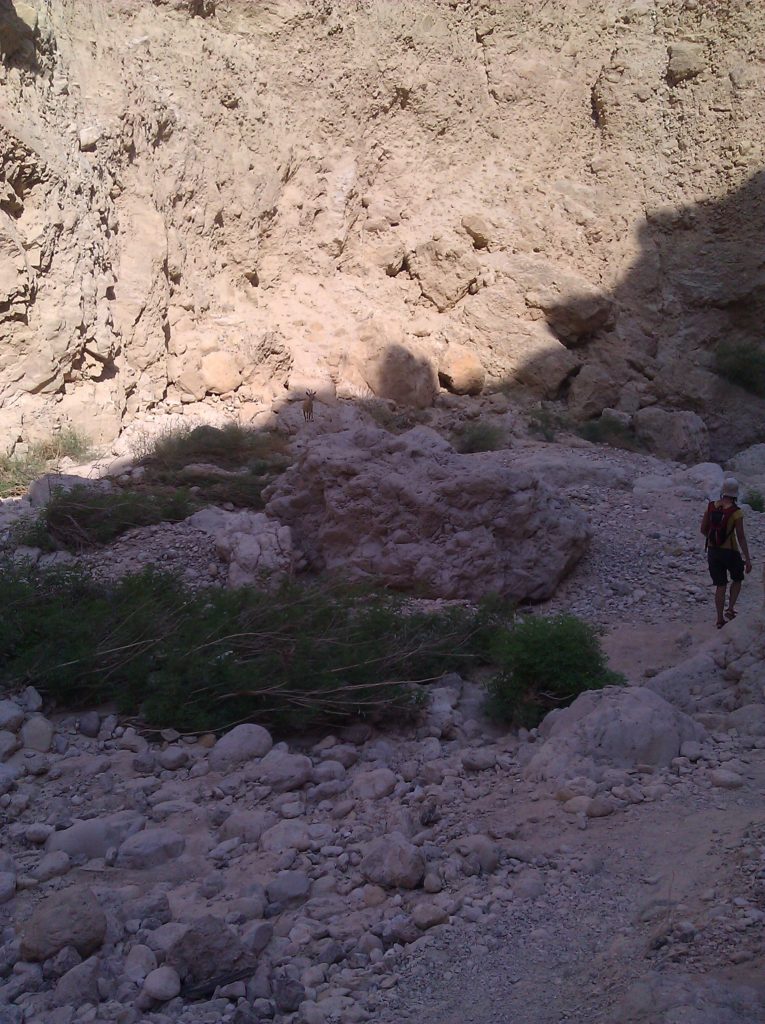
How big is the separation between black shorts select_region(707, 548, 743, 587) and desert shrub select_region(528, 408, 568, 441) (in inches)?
308

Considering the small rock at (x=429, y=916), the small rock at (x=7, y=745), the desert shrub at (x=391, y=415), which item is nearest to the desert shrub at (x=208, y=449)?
the desert shrub at (x=391, y=415)

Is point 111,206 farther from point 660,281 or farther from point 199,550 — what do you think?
point 660,281

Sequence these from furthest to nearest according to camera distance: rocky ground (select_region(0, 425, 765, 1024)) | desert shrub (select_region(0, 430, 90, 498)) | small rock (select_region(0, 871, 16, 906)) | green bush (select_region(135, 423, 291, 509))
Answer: desert shrub (select_region(0, 430, 90, 498))
green bush (select_region(135, 423, 291, 509))
small rock (select_region(0, 871, 16, 906))
rocky ground (select_region(0, 425, 765, 1024))

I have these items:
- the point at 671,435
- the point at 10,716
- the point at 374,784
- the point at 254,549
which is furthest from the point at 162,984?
the point at 671,435

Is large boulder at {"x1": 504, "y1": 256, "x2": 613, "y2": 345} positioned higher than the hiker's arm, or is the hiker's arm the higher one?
large boulder at {"x1": 504, "y1": 256, "x2": 613, "y2": 345}

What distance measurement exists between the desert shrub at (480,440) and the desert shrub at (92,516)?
543cm

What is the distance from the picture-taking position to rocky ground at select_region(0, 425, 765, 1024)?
2428 mm

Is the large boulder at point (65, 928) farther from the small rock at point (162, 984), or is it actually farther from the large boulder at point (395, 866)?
the large boulder at point (395, 866)

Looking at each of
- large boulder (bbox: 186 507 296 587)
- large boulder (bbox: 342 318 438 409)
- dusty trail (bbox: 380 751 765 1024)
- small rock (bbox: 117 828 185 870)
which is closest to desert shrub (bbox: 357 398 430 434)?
large boulder (bbox: 342 318 438 409)

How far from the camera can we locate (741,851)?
112 inches

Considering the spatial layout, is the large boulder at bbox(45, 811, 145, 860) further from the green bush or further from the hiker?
the green bush

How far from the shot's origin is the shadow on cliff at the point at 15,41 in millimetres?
11492

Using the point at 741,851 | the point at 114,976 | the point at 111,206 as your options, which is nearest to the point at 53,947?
the point at 114,976

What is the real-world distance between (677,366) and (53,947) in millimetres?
16272
